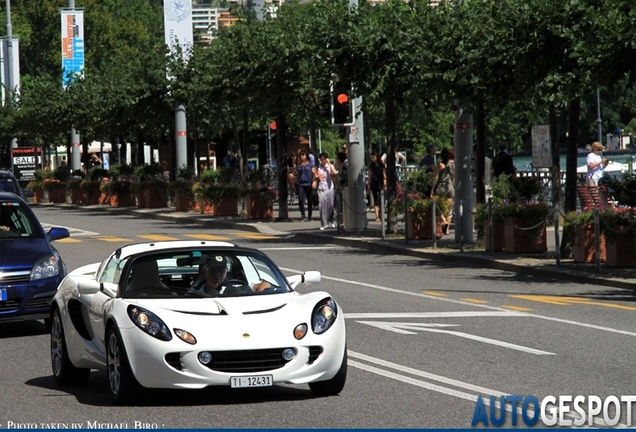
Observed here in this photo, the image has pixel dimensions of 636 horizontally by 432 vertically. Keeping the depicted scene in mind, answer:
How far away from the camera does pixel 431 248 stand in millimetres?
26406

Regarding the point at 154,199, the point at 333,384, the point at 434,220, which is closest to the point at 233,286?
the point at 333,384

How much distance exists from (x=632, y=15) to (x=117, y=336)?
460 inches

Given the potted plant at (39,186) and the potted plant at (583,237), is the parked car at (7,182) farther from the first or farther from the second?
the potted plant at (39,186)

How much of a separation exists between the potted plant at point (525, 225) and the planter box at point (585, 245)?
1605 mm

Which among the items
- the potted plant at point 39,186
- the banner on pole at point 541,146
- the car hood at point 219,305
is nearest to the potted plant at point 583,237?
the banner on pole at point 541,146

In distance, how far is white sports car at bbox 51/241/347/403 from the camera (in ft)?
31.3

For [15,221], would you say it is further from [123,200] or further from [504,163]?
[123,200]

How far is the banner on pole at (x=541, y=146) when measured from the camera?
3338 cm

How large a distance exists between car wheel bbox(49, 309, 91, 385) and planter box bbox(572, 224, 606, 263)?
12.2m

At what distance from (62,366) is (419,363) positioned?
10.2 ft

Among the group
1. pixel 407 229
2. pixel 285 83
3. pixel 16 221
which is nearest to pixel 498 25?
pixel 407 229

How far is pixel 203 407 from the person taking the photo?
9727 mm

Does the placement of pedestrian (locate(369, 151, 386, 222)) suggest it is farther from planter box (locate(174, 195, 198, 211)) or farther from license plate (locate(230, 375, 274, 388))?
license plate (locate(230, 375, 274, 388))

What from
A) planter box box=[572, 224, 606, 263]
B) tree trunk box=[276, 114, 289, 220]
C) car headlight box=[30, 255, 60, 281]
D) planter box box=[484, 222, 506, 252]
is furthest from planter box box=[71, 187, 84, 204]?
car headlight box=[30, 255, 60, 281]
